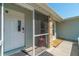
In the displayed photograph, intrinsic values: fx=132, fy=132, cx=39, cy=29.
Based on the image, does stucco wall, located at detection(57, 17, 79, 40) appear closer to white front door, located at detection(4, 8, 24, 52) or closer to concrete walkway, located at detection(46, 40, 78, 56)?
concrete walkway, located at detection(46, 40, 78, 56)

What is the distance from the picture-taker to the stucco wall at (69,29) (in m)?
17.5

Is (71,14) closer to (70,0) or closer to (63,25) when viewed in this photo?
(63,25)

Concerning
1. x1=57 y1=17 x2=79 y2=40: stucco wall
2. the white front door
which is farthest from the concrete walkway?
x1=57 y1=17 x2=79 y2=40: stucco wall

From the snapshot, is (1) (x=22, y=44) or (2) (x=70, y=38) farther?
(2) (x=70, y=38)

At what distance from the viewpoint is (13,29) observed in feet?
24.2

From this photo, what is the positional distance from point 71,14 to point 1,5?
16.5 meters

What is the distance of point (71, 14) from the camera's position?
19484mm

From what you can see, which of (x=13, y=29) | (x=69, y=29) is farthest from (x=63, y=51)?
(x=69, y=29)

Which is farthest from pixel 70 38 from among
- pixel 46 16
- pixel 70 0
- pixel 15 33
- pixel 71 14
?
pixel 70 0

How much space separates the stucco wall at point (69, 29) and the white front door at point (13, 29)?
10.8m

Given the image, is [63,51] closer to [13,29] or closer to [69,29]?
[13,29]

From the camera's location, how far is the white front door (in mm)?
6750

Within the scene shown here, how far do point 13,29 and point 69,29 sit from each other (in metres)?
12.1

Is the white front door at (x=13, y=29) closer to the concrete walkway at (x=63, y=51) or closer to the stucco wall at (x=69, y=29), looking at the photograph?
the concrete walkway at (x=63, y=51)
